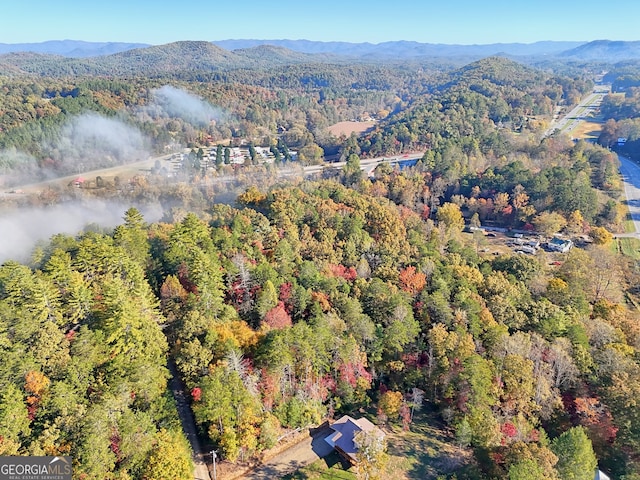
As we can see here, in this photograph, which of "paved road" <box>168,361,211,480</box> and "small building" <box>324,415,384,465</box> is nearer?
"paved road" <box>168,361,211,480</box>

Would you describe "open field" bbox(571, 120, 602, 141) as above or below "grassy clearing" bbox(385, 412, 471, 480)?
above

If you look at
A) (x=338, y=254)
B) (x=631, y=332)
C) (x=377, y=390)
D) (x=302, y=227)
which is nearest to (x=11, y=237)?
(x=302, y=227)

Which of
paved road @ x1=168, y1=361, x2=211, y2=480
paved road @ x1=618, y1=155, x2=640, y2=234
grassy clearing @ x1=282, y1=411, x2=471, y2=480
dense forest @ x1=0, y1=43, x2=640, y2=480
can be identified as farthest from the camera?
paved road @ x1=618, y1=155, x2=640, y2=234

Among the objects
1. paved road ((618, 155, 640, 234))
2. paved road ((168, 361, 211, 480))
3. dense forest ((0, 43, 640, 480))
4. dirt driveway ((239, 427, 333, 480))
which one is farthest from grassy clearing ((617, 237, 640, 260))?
paved road ((168, 361, 211, 480))

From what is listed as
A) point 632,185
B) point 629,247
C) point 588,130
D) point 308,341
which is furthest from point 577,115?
point 308,341

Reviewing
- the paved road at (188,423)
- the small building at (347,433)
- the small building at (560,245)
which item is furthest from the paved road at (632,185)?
the paved road at (188,423)

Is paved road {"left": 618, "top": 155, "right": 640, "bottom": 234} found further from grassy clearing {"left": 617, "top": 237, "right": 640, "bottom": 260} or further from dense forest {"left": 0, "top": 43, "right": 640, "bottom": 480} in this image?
dense forest {"left": 0, "top": 43, "right": 640, "bottom": 480}

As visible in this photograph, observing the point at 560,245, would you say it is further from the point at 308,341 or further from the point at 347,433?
the point at 347,433
